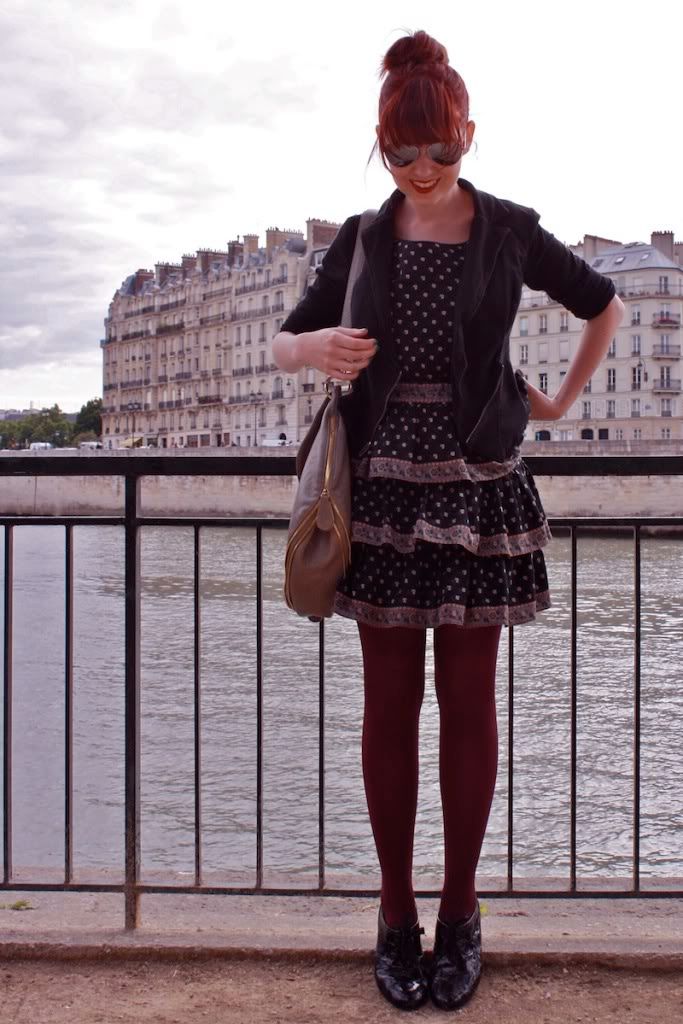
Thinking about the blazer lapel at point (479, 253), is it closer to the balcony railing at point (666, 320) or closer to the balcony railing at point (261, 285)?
the balcony railing at point (666, 320)

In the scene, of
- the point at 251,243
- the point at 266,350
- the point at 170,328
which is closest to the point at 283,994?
the point at 266,350

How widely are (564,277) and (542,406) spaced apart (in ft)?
0.73

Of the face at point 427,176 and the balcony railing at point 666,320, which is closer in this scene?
the face at point 427,176

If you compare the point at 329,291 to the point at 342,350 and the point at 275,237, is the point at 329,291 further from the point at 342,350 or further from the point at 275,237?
the point at 275,237

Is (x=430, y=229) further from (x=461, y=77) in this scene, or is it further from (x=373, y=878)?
(x=373, y=878)

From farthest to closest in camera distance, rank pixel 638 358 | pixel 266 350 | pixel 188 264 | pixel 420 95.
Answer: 1. pixel 188 264
2. pixel 266 350
3. pixel 638 358
4. pixel 420 95

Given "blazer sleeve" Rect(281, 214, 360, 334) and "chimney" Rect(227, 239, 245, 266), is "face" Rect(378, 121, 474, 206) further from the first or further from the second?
"chimney" Rect(227, 239, 245, 266)

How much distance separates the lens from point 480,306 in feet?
5.81

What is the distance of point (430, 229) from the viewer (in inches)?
72.3

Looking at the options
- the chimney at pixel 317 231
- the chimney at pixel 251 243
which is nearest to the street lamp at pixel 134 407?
the chimney at pixel 251 243

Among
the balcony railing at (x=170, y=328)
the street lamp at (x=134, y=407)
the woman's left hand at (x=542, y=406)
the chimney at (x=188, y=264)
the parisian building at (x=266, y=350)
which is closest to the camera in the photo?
A: the woman's left hand at (x=542, y=406)

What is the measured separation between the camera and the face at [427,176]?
1.77m

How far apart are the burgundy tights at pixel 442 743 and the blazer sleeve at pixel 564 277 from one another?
1.81ft

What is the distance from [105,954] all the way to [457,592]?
91 cm
